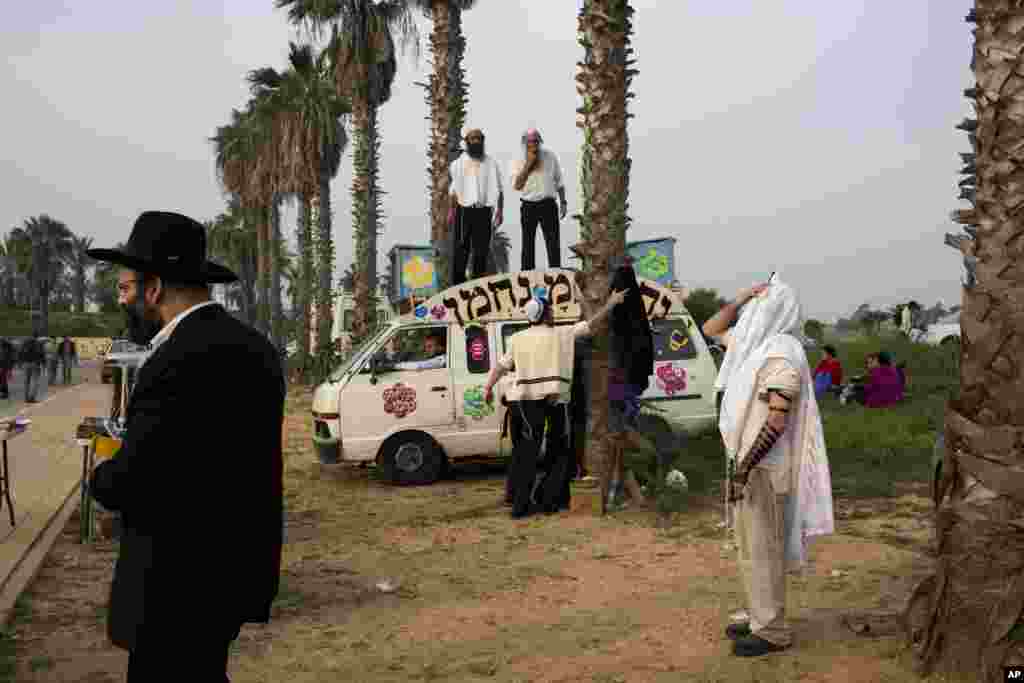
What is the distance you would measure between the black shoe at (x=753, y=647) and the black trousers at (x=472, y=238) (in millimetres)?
8865

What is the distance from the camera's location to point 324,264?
→ 29.6m

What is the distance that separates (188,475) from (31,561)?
19.5 feet

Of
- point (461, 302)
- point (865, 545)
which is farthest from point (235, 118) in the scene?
point (865, 545)

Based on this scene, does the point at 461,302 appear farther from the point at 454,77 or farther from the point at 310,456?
the point at 454,77

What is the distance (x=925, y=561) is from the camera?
721 centimetres

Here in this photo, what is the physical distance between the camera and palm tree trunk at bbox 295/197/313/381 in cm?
3334

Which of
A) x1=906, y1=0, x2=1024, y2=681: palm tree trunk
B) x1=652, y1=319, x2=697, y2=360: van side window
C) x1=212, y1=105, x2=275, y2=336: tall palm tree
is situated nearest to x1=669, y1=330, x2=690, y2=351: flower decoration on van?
x1=652, y1=319, x2=697, y2=360: van side window

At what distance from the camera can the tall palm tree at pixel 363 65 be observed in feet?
77.6

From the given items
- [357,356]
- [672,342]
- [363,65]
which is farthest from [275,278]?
[672,342]

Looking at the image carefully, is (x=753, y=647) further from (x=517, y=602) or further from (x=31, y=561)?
A: (x=31, y=561)

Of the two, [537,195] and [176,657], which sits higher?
[537,195]

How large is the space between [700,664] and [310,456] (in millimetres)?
10386

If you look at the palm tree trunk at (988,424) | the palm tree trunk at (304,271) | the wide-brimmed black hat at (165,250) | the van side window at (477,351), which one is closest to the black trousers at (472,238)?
the van side window at (477,351)

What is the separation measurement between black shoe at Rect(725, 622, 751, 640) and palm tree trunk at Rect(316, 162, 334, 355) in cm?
2485
